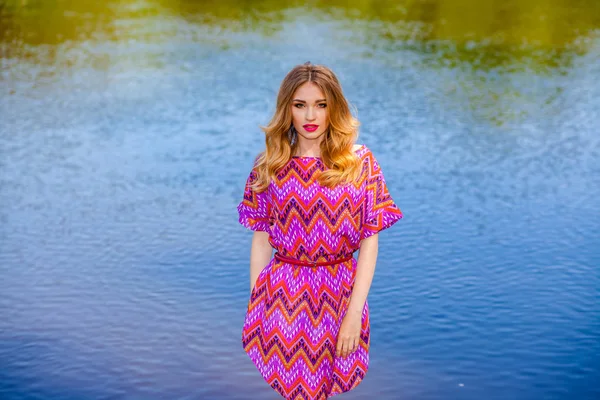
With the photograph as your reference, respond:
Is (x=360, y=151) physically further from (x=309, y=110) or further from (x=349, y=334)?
(x=349, y=334)

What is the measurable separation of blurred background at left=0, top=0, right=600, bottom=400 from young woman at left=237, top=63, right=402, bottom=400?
1814 mm

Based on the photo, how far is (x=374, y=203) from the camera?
2975mm

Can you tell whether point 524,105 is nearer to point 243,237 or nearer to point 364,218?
point 243,237

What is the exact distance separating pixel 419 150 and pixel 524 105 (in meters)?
2.46

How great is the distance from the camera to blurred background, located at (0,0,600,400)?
518 cm

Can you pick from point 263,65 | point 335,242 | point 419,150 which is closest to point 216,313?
point 335,242

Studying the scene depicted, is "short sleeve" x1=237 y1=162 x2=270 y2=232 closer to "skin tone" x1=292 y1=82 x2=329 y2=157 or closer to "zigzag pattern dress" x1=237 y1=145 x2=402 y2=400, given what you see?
"zigzag pattern dress" x1=237 y1=145 x2=402 y2=400

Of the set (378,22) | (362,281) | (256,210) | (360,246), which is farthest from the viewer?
(378,22)

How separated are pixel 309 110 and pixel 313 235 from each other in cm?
38

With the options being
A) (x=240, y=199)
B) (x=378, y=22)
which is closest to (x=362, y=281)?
(x=240, y=199)

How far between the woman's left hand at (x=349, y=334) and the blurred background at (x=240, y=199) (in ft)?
6.03

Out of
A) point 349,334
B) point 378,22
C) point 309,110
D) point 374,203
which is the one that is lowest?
point 349,334

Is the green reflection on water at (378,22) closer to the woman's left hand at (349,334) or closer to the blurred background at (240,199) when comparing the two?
the blurred background at (240,199)

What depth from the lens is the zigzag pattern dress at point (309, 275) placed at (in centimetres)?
296
